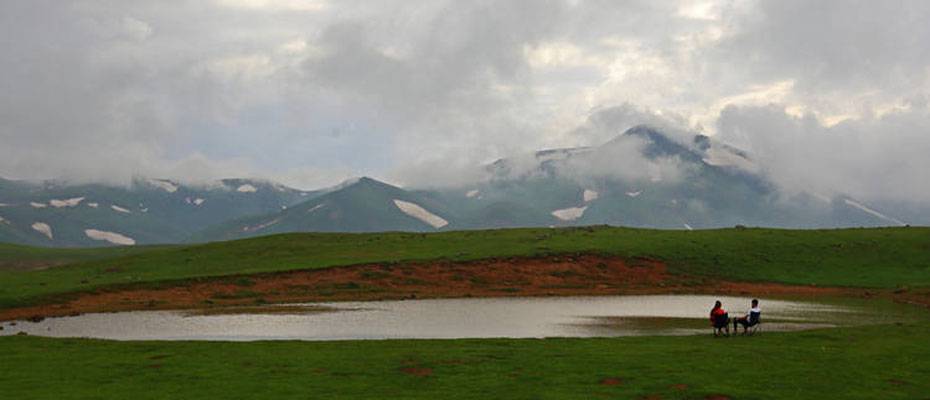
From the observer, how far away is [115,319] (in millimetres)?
67812

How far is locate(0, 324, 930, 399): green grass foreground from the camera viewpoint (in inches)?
1305

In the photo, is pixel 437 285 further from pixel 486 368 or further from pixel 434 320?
pixel 486 368

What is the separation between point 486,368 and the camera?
38094 millimetres

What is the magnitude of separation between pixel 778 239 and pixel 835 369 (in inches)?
3650

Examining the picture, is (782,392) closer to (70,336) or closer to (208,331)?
(208,331)

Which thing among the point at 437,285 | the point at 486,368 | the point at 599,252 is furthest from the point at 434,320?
the point at 599,252

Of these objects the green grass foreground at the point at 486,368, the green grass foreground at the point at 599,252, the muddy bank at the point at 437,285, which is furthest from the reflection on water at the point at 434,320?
the green grass foreground at the point at 599,252

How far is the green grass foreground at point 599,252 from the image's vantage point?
100625 mm

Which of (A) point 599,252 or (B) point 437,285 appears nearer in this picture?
(B) point 437,285

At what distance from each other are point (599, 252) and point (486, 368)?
249 ft

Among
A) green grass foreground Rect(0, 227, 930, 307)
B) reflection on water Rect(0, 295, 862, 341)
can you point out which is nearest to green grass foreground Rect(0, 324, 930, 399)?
reflection on water Rect(0, 295, 862, 341)

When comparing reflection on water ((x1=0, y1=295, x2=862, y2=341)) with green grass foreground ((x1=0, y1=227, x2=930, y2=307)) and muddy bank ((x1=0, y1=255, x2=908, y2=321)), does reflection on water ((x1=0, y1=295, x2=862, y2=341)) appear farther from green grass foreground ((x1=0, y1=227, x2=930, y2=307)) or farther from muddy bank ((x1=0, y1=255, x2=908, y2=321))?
green grass foreground ((x1=0, y1=227, x2=930, y2=307))

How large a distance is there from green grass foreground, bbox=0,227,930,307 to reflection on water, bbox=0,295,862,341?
970 inches

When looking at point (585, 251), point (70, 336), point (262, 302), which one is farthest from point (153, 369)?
point (585, 251)
